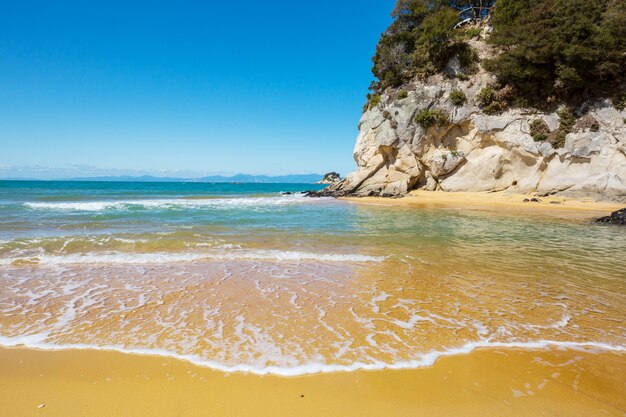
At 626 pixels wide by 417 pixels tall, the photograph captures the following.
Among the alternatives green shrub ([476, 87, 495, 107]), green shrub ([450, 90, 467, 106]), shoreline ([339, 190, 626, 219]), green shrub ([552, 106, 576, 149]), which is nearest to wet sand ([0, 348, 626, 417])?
shoreline ([339, 190, 626, 219])

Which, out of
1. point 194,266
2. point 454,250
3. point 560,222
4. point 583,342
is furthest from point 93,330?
point 560,222

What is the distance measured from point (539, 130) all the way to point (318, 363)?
33618mm

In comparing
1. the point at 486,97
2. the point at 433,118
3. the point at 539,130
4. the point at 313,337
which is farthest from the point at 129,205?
the point at 539,130

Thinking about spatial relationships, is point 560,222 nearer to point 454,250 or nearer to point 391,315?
point 454,250

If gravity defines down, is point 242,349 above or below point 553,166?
below

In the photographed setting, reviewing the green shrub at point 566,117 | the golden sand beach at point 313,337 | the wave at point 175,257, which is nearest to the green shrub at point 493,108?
the green shrub at point 566,117

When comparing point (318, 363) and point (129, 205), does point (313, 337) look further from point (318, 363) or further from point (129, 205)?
point (129, 205)

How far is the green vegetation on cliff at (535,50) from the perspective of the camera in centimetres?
2669

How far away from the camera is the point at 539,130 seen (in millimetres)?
29688

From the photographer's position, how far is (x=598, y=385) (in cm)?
341

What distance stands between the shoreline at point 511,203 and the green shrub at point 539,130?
502 centimetres

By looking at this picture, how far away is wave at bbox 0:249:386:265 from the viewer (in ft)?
28.8

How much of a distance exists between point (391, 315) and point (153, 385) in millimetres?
3401

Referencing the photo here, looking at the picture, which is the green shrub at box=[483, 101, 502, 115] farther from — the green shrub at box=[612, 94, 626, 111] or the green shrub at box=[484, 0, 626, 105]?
the green shrub at box=[612, 94, 626, 111]
